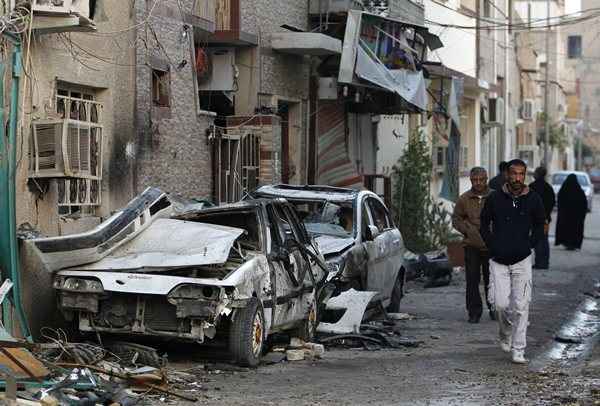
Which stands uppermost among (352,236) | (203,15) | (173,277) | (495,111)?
(203,15)

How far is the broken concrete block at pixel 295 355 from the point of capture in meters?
11.9

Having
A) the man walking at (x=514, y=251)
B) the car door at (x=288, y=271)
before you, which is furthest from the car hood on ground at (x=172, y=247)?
the man walking at (x=514, y=251)

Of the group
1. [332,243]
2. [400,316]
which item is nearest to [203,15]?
[332,243]

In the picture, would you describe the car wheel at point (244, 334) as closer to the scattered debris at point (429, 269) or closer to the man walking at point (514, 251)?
the man walking at point (514, 251)

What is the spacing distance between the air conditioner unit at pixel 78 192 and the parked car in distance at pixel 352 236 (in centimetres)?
192

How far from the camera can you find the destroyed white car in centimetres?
1066

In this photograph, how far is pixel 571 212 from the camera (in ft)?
94.2

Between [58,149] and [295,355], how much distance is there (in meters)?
3.10

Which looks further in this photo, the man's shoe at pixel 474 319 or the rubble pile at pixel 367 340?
the man's shoe at pixel 474 319

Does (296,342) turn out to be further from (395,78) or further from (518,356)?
(395,78)

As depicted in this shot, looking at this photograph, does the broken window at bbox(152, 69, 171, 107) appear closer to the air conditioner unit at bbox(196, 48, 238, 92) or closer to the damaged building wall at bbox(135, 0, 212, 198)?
the damaged building wall at bbox(135, 0, 212, 198)

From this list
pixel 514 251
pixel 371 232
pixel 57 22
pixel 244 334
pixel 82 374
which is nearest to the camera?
pixel 82 374

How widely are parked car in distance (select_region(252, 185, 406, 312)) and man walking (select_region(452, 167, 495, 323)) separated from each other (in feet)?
3.46

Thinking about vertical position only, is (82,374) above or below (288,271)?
below
